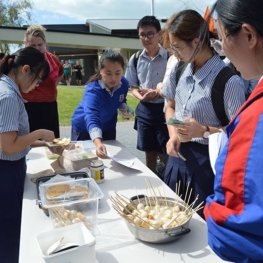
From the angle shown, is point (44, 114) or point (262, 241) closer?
point (262, 241)

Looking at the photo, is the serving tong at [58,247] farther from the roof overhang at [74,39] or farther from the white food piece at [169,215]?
the roof overhang at [74,39]

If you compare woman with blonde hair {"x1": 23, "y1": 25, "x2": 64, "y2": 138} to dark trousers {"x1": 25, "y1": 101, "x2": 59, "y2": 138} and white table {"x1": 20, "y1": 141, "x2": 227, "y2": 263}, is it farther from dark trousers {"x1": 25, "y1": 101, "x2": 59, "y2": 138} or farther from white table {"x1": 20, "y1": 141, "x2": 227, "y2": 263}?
white table {"x1": 20, "y1": 141, "x2": 227, "y2": 263}

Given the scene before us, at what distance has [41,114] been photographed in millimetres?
3672

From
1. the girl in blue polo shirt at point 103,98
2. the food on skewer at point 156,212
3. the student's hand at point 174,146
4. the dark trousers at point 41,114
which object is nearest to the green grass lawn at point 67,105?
the dark trousers at point 41,114

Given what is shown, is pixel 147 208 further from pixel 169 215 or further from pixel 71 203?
pixel 71 203

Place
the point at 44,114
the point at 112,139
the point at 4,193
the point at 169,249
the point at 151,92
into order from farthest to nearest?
1. the point at 44,114
2. the point at 151,92
3. the point at 112,139
4. the point at 4,193
5. the point at 169,249

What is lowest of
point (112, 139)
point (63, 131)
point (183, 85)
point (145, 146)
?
point (63, 131)

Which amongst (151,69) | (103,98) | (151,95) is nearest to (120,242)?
(103,98)

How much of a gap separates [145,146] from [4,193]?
183 cm

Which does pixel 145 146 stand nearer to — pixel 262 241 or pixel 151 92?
pixel 151 92

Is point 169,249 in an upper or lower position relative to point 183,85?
lower

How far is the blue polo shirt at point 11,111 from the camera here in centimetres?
158

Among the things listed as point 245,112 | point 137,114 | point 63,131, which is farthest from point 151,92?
point 63,131

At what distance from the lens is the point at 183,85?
1.77 meters
